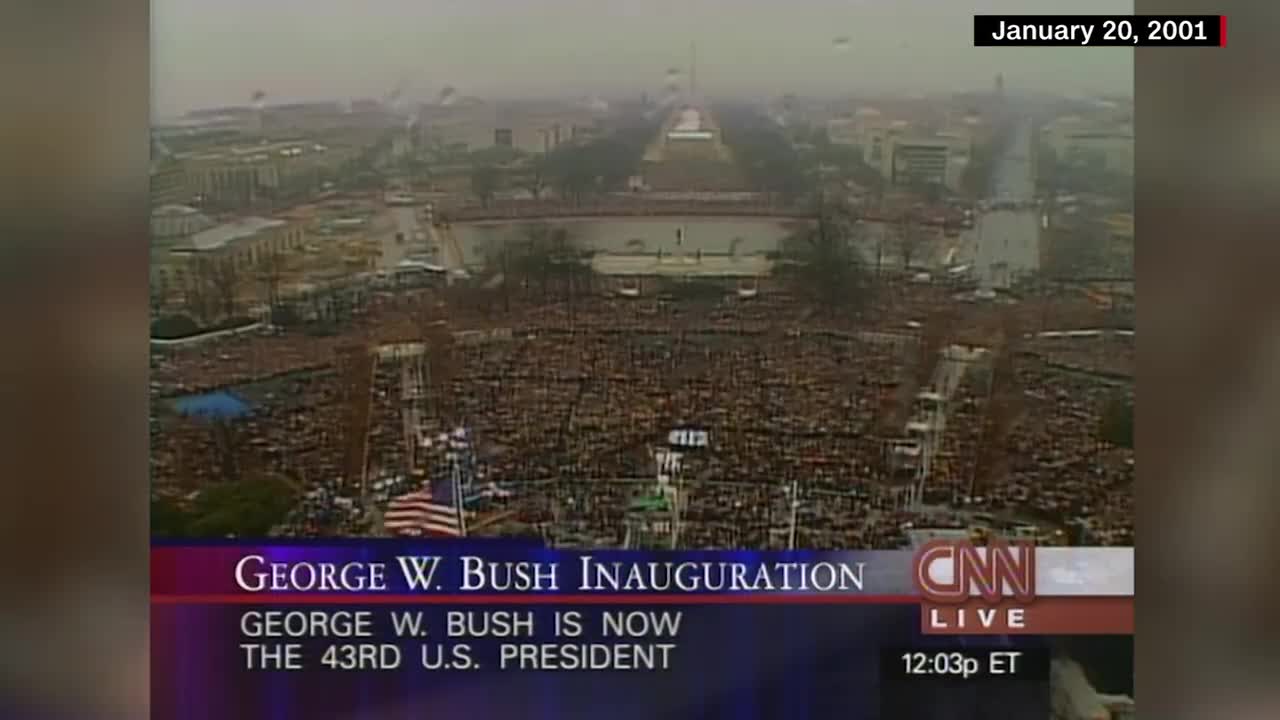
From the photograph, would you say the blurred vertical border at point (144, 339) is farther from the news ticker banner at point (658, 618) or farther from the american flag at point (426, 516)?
the american flag at point (426, 516)

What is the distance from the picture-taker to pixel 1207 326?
213 centimetres

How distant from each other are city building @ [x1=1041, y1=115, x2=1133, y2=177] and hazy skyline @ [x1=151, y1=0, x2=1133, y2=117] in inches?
2.1

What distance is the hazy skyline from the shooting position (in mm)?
2127

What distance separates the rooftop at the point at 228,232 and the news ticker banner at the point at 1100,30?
3.67ft

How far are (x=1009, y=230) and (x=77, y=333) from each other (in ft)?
4.69

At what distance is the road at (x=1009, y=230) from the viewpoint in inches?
83.7

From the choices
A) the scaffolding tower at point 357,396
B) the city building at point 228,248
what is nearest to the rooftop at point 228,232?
the city building at point 228,248

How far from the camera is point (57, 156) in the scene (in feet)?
7.01

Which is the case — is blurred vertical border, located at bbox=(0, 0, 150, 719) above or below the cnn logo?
above

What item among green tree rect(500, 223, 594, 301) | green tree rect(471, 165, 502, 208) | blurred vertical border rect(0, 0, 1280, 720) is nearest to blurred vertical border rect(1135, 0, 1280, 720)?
blurred vertical border rect(0, 0, 1280, 720)

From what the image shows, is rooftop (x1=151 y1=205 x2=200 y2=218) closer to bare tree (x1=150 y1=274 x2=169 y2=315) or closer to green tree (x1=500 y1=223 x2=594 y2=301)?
bare tree (x1=150 y1=274 x2=169 y2=315)

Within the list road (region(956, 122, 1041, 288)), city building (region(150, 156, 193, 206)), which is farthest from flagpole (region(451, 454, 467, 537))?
road (region(956, 122, 1041, 288))

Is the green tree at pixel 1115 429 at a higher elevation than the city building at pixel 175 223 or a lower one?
lower
